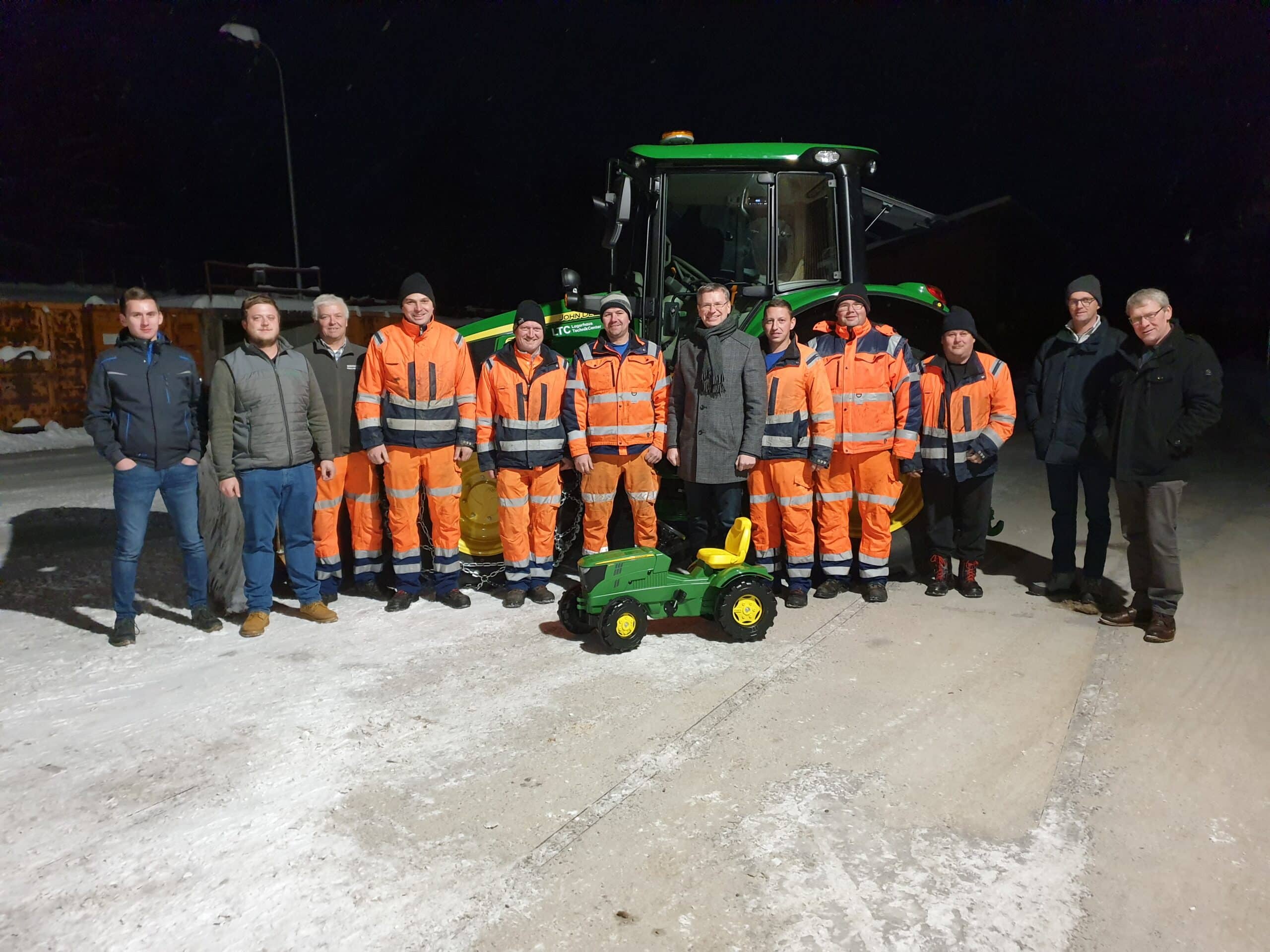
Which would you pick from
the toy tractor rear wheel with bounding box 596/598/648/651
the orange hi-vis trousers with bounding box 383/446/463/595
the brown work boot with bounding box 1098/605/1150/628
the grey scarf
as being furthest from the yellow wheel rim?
the brown work boot with bounding box 1098/605/1150/628

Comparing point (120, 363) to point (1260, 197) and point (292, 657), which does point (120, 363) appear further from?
point (1260, 197)

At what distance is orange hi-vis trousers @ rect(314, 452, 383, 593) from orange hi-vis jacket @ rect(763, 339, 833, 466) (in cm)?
240

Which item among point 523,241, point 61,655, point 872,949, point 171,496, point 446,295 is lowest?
point 872,949

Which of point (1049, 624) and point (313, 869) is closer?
point (313, 869)

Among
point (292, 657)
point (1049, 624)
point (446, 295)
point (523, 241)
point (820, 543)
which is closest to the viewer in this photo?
point (292, 657)

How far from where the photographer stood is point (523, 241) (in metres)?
40.9

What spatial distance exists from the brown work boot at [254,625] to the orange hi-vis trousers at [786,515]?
280 centimetres

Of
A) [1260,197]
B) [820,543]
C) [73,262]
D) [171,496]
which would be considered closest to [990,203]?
[1260,197]

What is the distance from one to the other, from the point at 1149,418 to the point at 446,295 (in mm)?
36018

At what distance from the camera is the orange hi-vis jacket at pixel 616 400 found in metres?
5.05

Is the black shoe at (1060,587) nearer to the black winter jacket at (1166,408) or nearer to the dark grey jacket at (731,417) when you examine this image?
the black winter jacket at (1166,408)

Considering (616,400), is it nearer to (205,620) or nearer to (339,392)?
(339,392)

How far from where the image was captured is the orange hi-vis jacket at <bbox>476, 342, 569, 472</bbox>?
5008 mm

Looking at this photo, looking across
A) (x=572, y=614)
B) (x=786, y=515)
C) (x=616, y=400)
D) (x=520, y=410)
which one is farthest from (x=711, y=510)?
(x=520, y=410)
